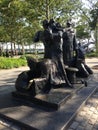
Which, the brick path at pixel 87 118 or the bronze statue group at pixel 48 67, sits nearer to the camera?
the brick path at pixel 87 118

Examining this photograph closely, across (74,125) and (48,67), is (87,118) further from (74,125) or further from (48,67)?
(48,67)

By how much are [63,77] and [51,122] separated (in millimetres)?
2346

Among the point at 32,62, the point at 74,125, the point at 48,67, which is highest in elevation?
the point at 32,62

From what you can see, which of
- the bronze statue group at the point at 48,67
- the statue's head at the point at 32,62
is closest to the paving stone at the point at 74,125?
the bronze statue group at the point at 48,67

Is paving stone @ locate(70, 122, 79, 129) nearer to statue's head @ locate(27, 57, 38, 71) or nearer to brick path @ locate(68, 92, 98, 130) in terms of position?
brick path @ locate(68, 92, 98, 130)

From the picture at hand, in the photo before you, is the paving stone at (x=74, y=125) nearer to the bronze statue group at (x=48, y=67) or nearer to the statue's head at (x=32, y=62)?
the bronze statue group at (x=48, y=67)

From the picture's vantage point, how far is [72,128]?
4789 millimetres

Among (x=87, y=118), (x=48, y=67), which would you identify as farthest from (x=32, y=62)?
(x=87, y=118)

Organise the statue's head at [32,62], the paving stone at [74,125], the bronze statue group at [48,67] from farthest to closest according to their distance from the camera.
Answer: the statue's head at [32,62]
the bronze statue group at [48,67]
the paving stone at [74,125]

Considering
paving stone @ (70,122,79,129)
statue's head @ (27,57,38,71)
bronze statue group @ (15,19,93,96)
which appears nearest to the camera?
paving stone @ (70,122,79,129)

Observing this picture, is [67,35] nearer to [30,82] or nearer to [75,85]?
[75,85]

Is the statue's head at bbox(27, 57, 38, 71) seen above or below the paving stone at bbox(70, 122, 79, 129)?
above

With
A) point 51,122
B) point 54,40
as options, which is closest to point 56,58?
point 54,40

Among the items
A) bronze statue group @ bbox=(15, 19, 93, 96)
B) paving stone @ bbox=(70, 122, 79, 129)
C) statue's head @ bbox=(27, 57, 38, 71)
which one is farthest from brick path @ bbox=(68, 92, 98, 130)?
statue's head @ bbox=(27, 57, 38, 71)
